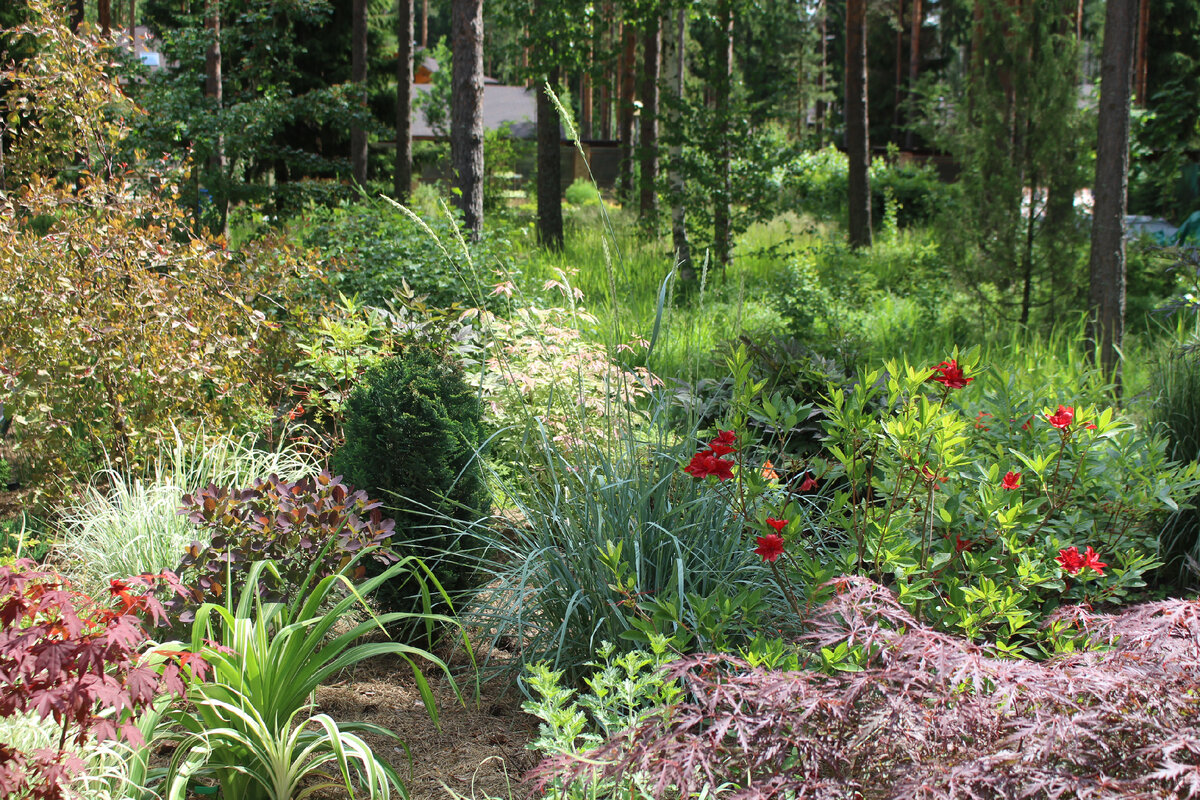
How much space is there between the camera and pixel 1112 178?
6.12m

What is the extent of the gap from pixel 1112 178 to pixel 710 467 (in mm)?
5501

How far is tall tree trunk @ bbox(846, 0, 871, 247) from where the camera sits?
10859 millimetres

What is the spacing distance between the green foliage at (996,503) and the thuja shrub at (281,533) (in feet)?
5.01

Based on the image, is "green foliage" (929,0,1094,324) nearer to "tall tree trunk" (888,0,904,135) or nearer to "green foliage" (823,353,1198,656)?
"green foliage" (823,353,1198,656)

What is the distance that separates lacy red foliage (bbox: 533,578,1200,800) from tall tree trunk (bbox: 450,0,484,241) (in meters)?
6.82

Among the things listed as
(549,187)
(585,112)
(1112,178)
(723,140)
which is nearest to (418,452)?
(1112,178)

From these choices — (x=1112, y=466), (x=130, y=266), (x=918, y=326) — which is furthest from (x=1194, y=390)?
(x=130, y=266)

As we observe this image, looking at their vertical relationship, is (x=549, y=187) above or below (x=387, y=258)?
above

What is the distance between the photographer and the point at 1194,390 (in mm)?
3869

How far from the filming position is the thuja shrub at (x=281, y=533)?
8.70 ft

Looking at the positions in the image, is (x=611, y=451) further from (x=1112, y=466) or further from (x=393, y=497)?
(x=1112, y=466)

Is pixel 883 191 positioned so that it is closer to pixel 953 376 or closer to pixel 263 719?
pixel 953 376

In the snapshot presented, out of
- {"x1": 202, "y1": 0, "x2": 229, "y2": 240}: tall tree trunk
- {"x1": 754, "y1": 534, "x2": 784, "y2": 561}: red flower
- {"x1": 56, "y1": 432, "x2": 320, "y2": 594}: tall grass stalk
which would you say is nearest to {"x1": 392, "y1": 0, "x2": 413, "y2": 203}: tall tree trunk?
{"x1": 202, "y1": 0, "x2": 229, "y2": 240}: tall tree trunk

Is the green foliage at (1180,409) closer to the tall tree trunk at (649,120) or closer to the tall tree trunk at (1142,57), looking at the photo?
the tall tree trunk at (649,120)
